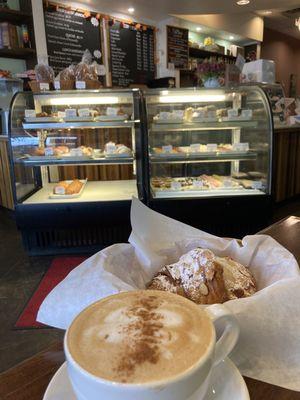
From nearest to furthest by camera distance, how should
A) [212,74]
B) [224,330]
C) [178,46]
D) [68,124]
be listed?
[224,330] → [68,124] → [212,74] → [178,46]

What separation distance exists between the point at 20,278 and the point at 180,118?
198cm

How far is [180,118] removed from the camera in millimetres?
3070

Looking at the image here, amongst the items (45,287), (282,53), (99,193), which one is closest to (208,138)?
(99,193)

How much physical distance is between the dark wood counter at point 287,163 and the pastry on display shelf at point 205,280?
3847mm

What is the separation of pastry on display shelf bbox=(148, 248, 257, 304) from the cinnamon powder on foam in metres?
0.22

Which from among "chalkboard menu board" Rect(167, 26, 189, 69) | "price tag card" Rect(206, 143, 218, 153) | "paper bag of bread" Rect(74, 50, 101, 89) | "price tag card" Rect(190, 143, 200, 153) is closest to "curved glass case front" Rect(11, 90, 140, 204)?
"paper bag of bread" Rect(74, 50, 101, 89)

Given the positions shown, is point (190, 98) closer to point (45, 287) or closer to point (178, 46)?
point (45, 287)

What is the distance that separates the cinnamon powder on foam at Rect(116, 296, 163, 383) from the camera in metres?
0.42

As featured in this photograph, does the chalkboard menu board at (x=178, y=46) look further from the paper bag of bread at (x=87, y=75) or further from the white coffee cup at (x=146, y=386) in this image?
the white coffee cup at (x=146, y=386)

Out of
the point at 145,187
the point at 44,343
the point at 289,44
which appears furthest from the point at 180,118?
the point at 289,44

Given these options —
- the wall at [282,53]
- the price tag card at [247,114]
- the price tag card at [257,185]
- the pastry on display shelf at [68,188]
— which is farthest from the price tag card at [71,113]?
the wall at [282,53]

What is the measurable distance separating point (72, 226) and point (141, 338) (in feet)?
8.58

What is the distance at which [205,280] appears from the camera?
0.75 metres

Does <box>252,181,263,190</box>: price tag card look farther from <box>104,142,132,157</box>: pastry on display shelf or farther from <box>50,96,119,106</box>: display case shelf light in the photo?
<box>50,96,119,106</box>: display case shelf light
